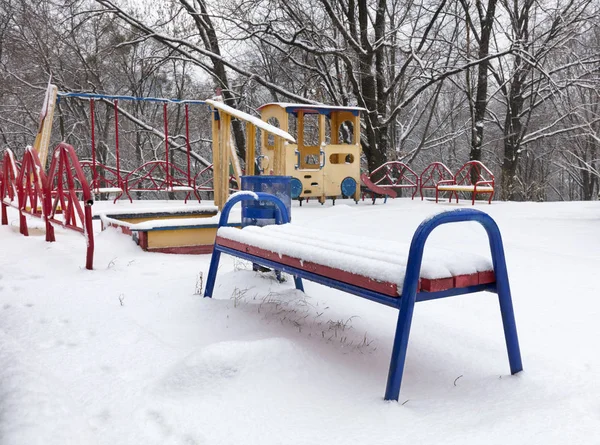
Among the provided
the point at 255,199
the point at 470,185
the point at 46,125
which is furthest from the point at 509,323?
the point at 470,185

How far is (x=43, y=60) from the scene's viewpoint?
1712 cm

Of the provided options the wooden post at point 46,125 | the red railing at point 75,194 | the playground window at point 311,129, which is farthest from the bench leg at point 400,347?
the playground window at point 311,129

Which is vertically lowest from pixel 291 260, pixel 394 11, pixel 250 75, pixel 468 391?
pixel 468 391

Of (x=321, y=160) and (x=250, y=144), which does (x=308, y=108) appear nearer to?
(x=321, y=160)

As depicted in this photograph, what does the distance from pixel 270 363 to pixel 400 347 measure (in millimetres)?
630

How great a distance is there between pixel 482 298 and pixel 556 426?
2.00 meters

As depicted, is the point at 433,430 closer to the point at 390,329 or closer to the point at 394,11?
the point at 390,329

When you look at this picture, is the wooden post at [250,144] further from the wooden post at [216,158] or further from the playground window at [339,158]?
the playground window at [339,158]

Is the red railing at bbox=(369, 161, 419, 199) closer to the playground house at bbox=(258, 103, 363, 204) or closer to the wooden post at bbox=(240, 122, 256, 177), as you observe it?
the playground house at bbox=(258, 103, 363, 204)

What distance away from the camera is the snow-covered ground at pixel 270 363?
6.06 feet

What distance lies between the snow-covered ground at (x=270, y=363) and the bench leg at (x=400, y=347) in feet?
0.19

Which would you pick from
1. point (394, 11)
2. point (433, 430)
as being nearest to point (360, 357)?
point (433, 430)

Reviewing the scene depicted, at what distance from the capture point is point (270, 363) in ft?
7.61

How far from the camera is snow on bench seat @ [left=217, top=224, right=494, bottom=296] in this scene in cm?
205
